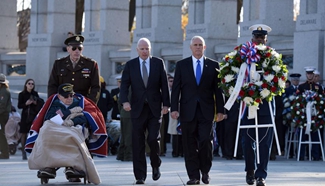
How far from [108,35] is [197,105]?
16672 millimetres

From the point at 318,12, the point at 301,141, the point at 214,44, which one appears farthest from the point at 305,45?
the point at 214,44

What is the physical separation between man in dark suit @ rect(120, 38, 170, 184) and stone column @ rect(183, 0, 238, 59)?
11.0m

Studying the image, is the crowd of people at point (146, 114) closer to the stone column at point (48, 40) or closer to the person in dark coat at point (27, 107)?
the person in dark coat at point (27, 107)

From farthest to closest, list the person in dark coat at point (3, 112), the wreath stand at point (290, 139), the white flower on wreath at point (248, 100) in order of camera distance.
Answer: the person in dark coat at point (3, 112) < the wreath stand at point (290, 139) < the white flower on wreath at point (248, 100)

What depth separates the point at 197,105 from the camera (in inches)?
578

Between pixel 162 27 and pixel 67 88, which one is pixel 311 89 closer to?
pixel 67 88

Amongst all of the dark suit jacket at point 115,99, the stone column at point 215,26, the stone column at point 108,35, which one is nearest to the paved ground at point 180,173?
the dark suit jacket at point 115,99

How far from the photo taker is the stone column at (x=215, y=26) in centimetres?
2633

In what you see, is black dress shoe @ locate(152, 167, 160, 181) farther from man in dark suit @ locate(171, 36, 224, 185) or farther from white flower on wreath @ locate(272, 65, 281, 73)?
white flower on wreath @ locate(272, 65, 281, 73)

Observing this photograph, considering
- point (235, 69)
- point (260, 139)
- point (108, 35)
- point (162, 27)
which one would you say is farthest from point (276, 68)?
point (108, 35)

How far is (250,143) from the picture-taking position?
14.4 metres

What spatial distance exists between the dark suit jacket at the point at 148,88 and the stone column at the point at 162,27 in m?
13.3

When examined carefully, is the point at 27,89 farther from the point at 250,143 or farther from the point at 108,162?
the point at 250,143

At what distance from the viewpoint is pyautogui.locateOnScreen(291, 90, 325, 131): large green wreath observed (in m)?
21.1
